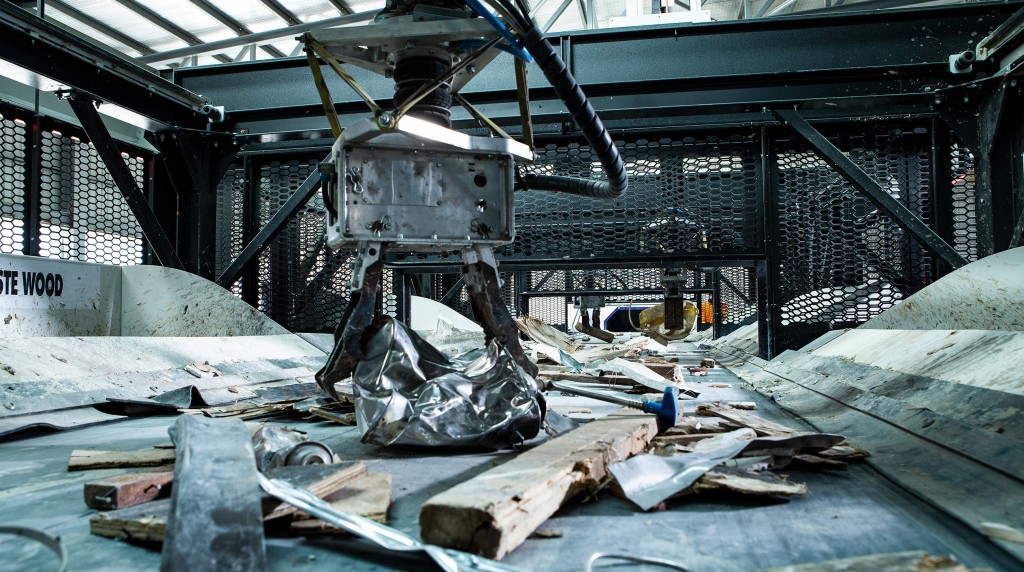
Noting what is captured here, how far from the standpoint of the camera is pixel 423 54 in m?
2.34

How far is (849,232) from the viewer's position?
4.28 m

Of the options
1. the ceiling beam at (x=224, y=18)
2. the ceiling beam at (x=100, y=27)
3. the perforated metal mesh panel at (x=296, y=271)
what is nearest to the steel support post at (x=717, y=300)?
the perforated metal mesh panel at (x=296, y=271)

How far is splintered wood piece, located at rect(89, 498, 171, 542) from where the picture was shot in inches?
43.3

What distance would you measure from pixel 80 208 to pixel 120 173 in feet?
2.77

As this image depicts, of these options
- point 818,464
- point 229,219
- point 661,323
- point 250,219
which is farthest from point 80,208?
point 661,323

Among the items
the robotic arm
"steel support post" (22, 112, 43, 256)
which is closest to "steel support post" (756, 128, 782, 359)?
the robotic arm

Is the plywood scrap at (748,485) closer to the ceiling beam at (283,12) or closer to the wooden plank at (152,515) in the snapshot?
the wooden plank at (152,515)

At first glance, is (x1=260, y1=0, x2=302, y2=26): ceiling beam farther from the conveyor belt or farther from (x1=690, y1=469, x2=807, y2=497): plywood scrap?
(x1=690, y1=469, x2=807, y2=497): plywood scrap

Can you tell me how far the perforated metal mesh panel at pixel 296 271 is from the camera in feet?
16.0

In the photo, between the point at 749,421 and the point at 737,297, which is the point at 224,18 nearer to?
the point at 737,297

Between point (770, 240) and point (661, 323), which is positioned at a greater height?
point (770, 240)

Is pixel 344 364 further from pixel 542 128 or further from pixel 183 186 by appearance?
pixel 183 186

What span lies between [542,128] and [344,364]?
293 cm

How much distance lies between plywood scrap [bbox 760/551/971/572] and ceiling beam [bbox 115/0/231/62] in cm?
857
